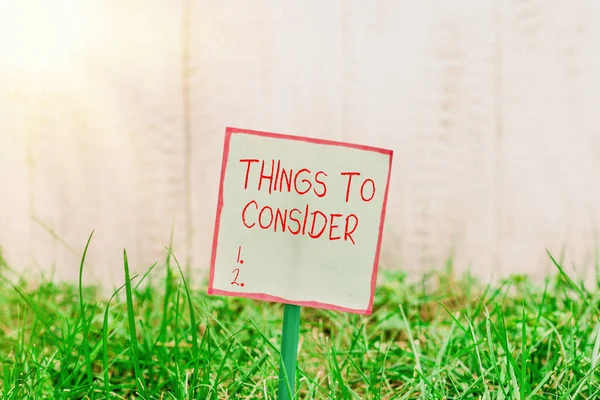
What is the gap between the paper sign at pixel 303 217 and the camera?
629 millimetres

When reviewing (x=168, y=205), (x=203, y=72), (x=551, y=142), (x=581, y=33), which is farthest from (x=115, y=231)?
(x=581, y=33)

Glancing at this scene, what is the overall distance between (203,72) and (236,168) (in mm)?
809

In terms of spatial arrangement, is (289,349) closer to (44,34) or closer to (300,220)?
(300,220)

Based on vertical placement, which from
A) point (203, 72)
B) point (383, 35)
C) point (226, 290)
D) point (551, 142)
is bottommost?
point (226, 290)

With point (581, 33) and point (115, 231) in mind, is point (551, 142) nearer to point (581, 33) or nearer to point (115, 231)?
point (581, 33)

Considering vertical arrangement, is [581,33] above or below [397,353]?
above

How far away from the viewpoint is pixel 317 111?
4.49 ft

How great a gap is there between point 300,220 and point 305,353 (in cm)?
36

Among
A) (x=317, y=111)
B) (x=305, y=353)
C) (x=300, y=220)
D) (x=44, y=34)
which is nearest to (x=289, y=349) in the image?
(x=300, y=220)

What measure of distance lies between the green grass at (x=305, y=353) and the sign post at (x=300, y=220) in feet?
0.18

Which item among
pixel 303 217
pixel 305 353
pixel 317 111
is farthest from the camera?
pixel 317 111

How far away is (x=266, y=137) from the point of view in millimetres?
631

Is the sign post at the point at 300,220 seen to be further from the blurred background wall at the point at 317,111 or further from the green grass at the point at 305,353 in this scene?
the blurred background wall at the point at 317,111

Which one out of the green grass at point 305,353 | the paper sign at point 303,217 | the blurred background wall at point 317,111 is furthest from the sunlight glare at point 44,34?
the paper sign at point 303,217
